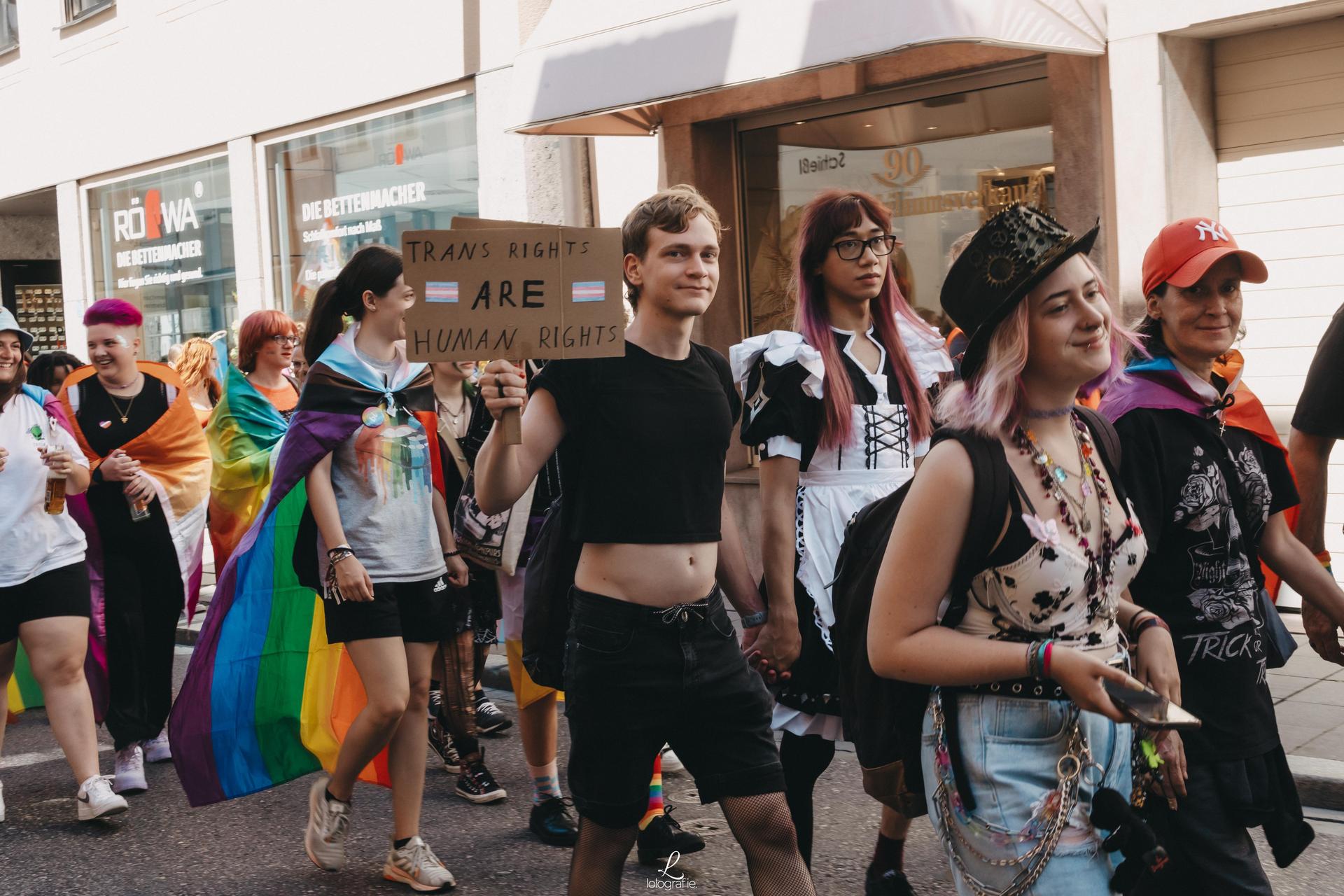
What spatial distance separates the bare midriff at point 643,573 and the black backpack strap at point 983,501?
44.2 inches

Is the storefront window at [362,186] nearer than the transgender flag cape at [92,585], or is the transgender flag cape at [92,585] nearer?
the transgender flag cape at [92,585]

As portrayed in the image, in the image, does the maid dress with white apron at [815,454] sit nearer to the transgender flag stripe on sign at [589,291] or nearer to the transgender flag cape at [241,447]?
the transgender flag stripe on sign at [589,291]

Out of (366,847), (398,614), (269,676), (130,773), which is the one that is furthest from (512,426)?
(130,773)

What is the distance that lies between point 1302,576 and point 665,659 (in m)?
1.46

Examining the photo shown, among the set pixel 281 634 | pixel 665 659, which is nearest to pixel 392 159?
pixel 281 634

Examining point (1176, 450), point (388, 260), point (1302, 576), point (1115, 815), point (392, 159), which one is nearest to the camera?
point (1115, 815)

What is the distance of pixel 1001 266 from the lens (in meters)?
2.49

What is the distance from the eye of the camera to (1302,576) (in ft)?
10.9

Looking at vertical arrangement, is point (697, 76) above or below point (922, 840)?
above

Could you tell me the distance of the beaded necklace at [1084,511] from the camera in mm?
2471

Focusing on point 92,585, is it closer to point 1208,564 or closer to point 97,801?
point 97,801

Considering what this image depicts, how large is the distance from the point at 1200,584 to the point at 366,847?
333 centimetres

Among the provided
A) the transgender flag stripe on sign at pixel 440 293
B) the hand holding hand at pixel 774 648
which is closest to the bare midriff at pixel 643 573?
the hand holding hand at pixel 774 648

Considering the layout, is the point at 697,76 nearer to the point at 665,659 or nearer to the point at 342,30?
the point at 342,30
